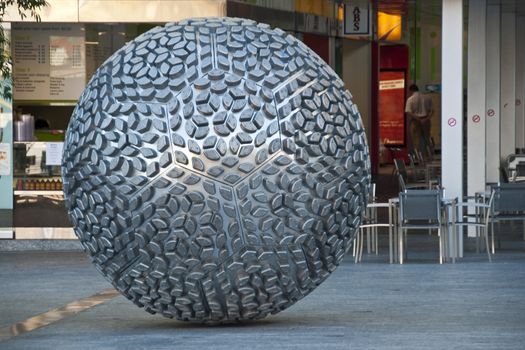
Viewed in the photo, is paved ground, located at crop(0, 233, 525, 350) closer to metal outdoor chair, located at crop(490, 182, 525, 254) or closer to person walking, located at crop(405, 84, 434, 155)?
metal outdoor chair, located at crop(490, 182, 525, 254)

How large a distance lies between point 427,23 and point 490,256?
2052 cm

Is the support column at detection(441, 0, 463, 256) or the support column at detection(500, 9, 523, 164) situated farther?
the support column at detection(500, 9, 523, 164)

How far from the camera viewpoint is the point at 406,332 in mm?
9984

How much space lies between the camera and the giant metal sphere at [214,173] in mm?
8977

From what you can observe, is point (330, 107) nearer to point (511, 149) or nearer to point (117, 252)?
point (117, 252)

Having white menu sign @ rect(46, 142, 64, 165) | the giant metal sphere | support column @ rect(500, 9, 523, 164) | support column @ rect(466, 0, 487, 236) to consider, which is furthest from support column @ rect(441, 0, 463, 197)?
support column @ rect(500, 9, 523, 164)

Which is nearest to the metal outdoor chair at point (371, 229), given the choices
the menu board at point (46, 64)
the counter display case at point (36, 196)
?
the counter display case at point (36, 196)

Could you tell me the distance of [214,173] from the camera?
8.96 m

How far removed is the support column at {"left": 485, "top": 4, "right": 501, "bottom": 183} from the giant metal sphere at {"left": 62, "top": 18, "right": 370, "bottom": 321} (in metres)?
15.0

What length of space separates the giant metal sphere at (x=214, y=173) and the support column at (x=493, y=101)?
15.0 meters

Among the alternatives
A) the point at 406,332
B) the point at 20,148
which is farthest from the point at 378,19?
the point at 406,332

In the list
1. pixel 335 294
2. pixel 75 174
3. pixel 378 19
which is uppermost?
pixel 378 19

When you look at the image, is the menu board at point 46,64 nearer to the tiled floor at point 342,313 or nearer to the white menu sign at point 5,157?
the white menu sign at point 5,157

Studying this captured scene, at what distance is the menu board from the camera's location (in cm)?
1844
